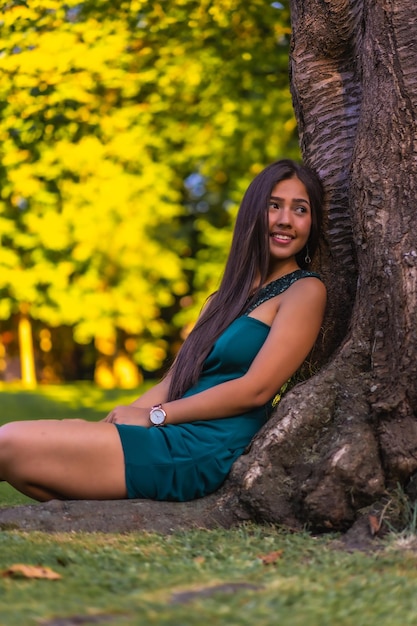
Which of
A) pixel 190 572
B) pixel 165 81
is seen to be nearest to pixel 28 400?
pixel 165 81

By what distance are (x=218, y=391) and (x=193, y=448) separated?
287mm

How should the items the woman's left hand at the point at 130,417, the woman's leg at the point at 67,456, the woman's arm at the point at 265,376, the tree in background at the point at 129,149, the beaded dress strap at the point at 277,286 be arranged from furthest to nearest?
the tree in background at the point at 129,149 → the beaded dress strap at the point at 277,286 → the woman's left hand at the point at 130,417 → the woman's arm at the point at 265,376 → the woman's leg at the point at 67,456

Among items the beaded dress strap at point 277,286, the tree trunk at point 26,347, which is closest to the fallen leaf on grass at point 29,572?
the beaded dress strap at point 277,286

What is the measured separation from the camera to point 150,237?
21906 mm

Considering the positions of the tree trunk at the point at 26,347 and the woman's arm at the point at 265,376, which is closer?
the woman's arm at the point at 265,376

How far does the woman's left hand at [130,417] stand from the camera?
15.0 ft

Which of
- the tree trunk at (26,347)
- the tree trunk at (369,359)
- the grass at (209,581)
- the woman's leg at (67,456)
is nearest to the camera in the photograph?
the grass at (209,581)

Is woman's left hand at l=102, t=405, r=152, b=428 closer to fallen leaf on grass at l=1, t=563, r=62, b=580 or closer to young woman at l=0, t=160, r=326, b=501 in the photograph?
young woman at l=0, t=160, r=326, b=501

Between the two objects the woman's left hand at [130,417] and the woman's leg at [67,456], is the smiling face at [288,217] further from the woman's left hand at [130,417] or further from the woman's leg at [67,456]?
the woman's leg at [67,456]

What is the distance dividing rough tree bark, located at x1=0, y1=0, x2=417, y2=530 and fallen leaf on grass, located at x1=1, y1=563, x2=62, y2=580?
36.0 inches

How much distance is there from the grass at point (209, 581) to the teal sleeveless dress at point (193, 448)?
1.24 ft

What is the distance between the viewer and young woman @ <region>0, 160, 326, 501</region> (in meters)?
4.31

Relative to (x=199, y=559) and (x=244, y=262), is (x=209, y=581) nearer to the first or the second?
(x=199, y=559)

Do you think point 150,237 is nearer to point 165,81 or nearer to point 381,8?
point 165,81
